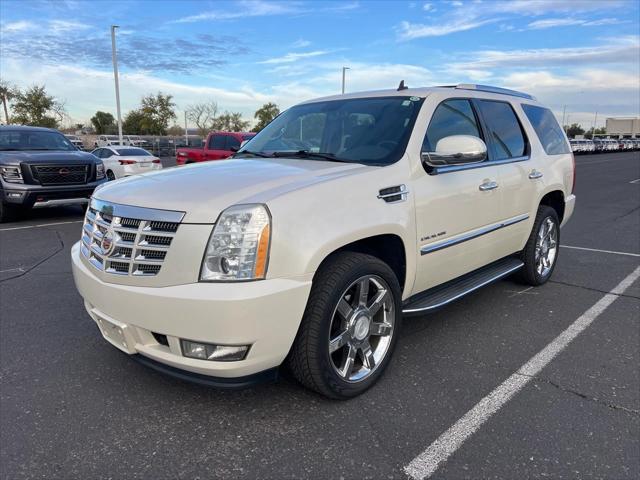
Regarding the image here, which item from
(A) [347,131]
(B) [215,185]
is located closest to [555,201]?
(A) [347,131]

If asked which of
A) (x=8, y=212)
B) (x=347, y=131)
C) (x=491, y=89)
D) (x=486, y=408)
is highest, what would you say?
(x=491, y=89)

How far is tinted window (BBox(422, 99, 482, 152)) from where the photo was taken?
3592mm

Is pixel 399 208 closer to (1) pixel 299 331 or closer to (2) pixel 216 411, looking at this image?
(1) pixel 299 331

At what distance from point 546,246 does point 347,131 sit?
2.72 m

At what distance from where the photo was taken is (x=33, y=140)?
10188 mm

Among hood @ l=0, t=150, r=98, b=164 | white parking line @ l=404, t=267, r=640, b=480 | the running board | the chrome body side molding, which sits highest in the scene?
hood @ l=0, t=150, r=98, b=164

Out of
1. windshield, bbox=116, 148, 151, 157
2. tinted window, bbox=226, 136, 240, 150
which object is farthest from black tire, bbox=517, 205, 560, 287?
windshield, bbox=116, 148, 151, 157

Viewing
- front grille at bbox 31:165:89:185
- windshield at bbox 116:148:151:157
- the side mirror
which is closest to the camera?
the side mirror

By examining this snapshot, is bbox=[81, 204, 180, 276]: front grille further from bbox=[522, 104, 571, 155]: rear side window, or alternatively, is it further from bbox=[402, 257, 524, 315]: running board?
bbox=[522, 104, 571, 155]: rear side window

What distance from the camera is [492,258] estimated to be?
14.1 feet

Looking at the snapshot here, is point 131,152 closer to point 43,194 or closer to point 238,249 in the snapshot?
point 43,194

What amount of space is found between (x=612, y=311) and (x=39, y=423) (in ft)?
14.9

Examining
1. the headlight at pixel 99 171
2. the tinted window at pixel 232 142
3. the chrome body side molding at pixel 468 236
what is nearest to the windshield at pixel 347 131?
the chrome body side molding at pixel 468 236

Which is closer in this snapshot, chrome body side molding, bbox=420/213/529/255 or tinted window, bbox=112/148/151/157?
chrome body side molding, bbox=420/213/529/255
